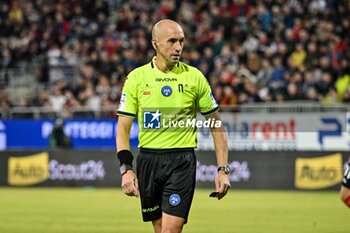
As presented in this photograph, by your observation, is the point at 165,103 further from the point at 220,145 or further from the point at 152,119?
the point at 220,145

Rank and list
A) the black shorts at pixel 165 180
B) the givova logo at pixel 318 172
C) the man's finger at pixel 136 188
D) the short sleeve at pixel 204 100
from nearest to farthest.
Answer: the man's finger at pixel 136 188 < the black shorts at pixel 165 180 < the short sleeve at pixel 204 100 < the givova logo at pixel 318 172

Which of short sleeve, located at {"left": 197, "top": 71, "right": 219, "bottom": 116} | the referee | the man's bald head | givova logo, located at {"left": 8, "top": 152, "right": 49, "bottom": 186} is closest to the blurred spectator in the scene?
givova logo, located at {"left": 8, "top": 152, "right": 49, "bottom": 186}

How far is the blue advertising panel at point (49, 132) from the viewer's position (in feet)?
86.0

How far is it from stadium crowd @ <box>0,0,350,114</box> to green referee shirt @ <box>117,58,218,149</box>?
15444mm

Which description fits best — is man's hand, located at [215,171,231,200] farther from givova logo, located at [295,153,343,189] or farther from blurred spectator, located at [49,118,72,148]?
blurred spectator, located at [49,118,72,148]

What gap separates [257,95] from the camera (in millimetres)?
24078

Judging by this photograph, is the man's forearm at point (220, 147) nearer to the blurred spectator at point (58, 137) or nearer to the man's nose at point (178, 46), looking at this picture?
the man's nose at point (178, 46)

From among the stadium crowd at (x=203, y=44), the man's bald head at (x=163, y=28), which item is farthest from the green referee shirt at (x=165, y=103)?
the stadium crowd at (x=203, y=44)

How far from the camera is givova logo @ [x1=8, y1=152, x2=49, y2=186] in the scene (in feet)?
76.8

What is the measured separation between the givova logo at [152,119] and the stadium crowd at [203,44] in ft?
51.2

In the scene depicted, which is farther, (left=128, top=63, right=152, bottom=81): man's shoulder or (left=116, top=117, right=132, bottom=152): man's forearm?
(left=128, top=63, right=152, bottom=81): man's shoulder

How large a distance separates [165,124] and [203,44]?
64.8 ft

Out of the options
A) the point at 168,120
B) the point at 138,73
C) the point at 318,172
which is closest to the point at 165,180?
the point at 168,120

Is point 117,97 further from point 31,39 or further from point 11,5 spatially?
point 11,5
